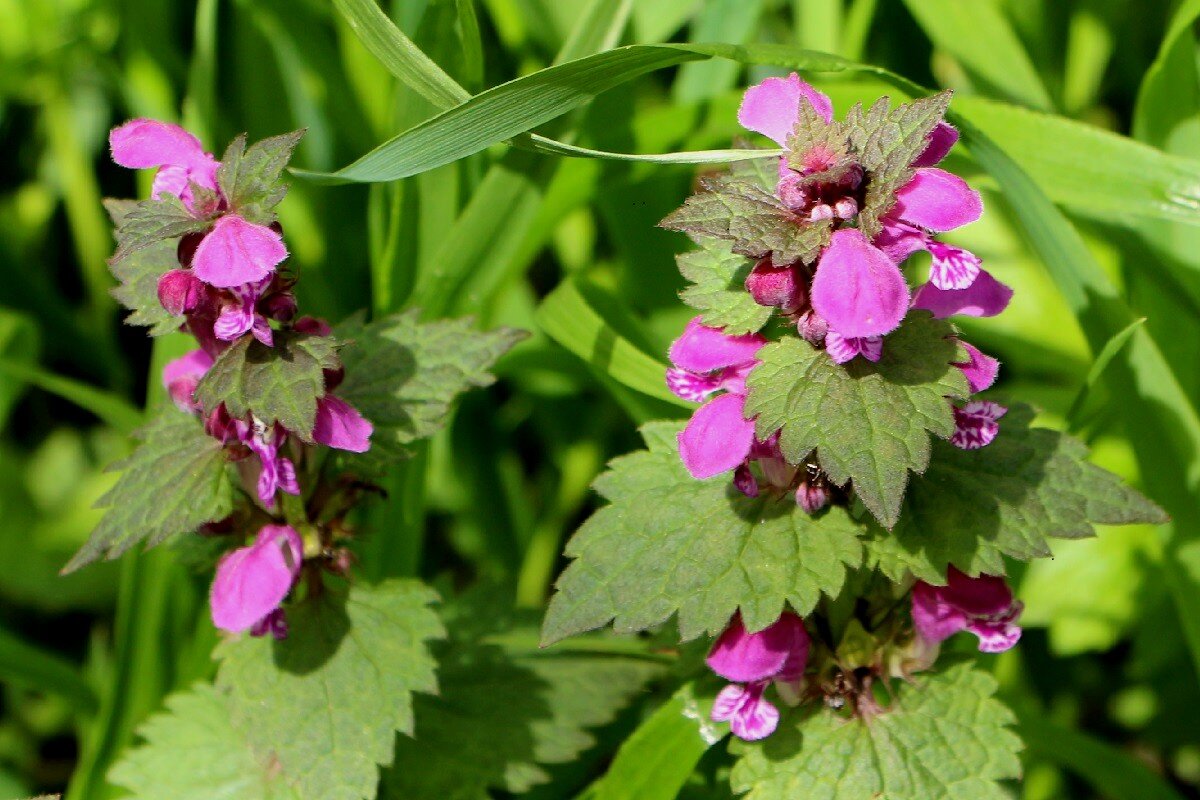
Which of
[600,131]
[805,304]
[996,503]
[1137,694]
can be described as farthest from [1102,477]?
[1137,694]

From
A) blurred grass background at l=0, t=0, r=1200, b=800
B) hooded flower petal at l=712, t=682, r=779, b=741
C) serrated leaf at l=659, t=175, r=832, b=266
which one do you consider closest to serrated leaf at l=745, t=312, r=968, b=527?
serrated leaf at l=659, t=175, r=832, b=266

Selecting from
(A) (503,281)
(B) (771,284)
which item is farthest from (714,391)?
(A) (503,281)

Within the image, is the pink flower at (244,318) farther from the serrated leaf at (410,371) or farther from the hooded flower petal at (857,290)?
the hooded flower petal at (857,290)

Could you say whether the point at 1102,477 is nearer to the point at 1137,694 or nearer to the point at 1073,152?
the point at 1073,152

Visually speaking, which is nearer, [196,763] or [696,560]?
[696,560]

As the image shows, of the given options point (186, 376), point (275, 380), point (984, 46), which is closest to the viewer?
point (275, 380)

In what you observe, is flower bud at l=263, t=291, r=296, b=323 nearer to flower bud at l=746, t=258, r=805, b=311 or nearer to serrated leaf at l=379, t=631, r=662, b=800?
flower bud at l=746, t=258, r=805, b=311

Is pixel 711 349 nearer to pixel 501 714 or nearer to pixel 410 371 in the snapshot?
pixel 410 371
